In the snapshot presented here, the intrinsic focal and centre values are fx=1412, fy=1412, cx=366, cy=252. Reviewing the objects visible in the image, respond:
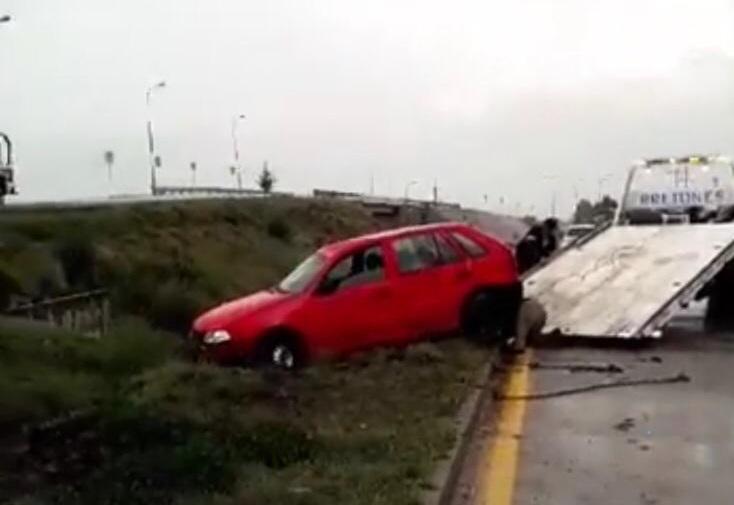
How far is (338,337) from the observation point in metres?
16.3

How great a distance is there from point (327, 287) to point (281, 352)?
1.00 meters

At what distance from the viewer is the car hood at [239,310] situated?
1608 cm

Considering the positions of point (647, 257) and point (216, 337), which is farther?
point (647, 257)

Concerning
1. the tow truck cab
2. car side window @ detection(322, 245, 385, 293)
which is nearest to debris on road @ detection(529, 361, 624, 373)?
car side window @ detection(322, 245, 385, 293)

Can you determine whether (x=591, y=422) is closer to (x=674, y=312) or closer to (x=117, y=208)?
(x=674, y=312)

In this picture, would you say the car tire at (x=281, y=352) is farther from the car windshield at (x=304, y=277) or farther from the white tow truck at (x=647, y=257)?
the white tow truck at (x=647, y=257)

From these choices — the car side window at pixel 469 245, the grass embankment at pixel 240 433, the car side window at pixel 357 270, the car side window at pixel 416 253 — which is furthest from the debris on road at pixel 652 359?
the car side window at pixel 357 270

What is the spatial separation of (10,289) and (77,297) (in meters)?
1.25

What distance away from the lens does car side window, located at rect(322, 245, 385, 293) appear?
16.5 meters

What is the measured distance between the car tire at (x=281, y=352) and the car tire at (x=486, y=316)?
2.34 m

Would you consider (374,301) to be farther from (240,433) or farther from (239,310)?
(240,433)

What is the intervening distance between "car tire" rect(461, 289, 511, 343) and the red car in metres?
0.01

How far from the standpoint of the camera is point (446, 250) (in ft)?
57.5

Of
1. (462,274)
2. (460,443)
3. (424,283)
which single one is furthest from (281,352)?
(460,443)
